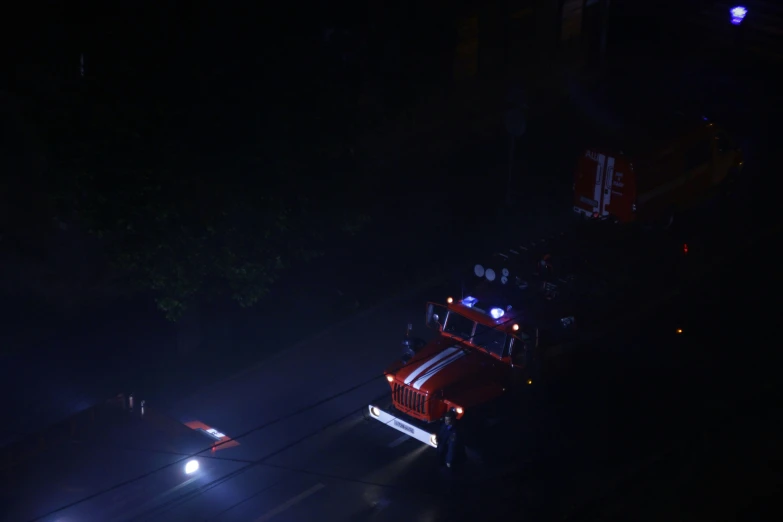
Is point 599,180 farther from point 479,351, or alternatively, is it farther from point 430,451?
point 430,451

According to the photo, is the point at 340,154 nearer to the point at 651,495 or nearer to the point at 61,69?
the point at 61,69

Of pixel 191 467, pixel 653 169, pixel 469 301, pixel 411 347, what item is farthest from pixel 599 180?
pixel 191 467

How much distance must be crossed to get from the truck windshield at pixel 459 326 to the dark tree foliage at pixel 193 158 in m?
2.90

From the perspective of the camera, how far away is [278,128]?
13695mm

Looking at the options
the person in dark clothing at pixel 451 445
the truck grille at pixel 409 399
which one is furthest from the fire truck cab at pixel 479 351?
the person in dark clothing at pixel 451 445

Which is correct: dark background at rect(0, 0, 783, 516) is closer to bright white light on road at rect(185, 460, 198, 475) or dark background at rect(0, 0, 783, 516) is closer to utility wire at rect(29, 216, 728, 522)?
utility wire at rect(29, 216, 728, 522)

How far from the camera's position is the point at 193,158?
43.7ft

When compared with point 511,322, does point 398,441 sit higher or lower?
lower

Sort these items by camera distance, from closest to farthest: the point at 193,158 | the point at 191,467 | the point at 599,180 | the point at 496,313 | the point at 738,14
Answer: the point at 191,467 < the point at 193,158 < the point at 496,313 < the point at 599,180 < the point at 738,14

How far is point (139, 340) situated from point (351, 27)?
7.39m

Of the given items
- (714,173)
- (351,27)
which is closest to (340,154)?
(351,27)

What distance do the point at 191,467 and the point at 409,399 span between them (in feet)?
11.4

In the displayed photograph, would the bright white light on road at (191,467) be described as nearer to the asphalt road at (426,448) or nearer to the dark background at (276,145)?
the asphalt road at (426,448)

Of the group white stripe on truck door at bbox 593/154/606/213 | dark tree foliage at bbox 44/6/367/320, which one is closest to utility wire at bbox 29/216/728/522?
dark tree foliage at bbox 44/6/367/320
